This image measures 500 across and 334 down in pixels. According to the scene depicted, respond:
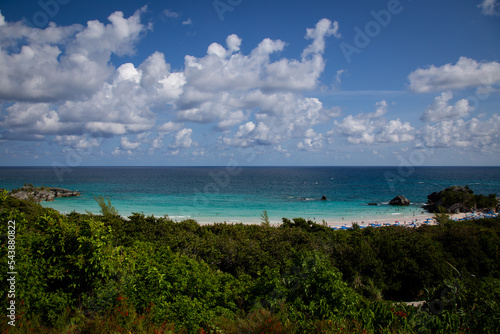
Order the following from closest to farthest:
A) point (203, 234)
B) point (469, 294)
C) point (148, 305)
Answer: point (148, 305) → point (469, 294) → point (203, 234)

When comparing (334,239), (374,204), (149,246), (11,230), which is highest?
(11,230)

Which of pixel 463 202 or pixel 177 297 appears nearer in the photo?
pixel 177 297

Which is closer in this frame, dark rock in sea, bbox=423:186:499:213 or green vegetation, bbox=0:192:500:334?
green vegetation, bbox=0:192:500:334

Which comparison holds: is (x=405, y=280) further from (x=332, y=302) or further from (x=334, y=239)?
(x=332, y=302)

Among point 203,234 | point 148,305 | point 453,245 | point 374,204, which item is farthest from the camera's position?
point 374,204

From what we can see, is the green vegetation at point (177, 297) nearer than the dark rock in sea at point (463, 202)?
Yes

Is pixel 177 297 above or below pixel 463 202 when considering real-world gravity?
above

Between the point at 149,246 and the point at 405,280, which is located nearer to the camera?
the point at 149,246

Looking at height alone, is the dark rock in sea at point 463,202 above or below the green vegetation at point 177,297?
below

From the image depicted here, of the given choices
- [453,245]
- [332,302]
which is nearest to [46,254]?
[332,302]

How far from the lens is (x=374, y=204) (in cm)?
5125

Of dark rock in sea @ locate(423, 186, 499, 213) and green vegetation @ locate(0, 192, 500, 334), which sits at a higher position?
green vegetation @ locate(0, 192, 500, 334)

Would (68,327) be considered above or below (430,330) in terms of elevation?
above

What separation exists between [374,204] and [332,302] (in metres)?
49.9
